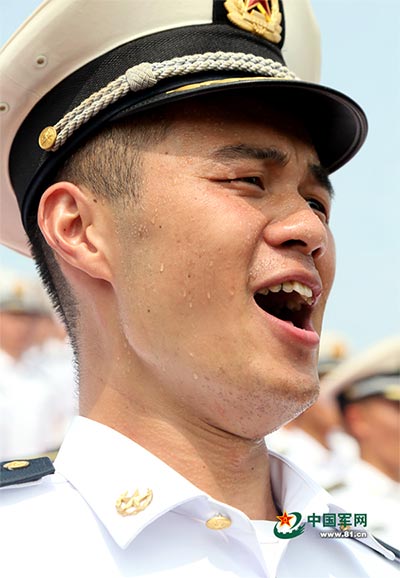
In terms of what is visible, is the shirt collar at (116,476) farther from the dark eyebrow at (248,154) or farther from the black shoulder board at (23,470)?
the dark eyebrow at (248,154)

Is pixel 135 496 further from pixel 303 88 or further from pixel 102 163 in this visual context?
pixel 303 88

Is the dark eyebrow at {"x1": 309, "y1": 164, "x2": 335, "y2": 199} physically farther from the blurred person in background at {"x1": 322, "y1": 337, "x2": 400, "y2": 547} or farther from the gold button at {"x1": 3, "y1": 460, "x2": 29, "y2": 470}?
the blurred person in background at {"x1": 322, "y1": 337, "x2": 400, "y2": 547}

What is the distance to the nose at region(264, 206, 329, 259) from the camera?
2057mm

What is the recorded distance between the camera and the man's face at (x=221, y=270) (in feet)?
6.58

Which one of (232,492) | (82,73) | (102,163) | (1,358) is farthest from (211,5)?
(1,358)

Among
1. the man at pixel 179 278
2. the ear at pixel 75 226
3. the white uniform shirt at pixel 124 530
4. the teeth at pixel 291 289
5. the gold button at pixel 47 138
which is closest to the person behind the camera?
the white uniform shirt at pixel 124 530

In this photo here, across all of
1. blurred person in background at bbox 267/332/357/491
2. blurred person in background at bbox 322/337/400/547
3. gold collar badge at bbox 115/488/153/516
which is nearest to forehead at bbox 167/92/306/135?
gold collar badge at bbox 115/488/153/516

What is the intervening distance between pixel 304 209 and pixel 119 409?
0.71 metres

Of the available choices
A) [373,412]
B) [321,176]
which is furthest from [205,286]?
[373,412]

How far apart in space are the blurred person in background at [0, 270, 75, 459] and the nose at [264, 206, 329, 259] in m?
3.29

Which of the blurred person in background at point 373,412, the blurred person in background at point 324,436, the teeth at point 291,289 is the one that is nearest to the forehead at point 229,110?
the teeth at point 291,289

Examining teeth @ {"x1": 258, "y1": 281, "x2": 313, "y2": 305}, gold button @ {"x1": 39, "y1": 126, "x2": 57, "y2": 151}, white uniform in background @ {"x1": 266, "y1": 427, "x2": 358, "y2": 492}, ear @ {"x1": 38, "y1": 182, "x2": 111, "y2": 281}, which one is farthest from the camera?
white uniform in background @ {"x1": 266, "y1": 427, "x2": 358, "y2": 492}

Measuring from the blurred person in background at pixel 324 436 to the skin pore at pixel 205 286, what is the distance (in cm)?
477

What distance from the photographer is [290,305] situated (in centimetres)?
224
